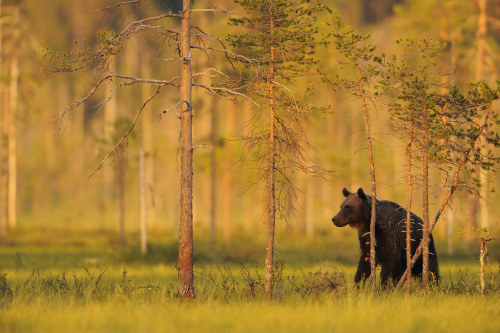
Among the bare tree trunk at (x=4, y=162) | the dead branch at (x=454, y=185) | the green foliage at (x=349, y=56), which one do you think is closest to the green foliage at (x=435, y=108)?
the dead branch at (x=454, y=185)

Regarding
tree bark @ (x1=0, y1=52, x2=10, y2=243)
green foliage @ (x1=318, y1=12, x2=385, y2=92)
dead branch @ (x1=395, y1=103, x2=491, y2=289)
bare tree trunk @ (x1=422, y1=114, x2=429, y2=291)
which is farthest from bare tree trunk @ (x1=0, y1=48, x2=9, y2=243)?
bare tree trunk @ (x1=422, y1=114, x2=429, y2=291)

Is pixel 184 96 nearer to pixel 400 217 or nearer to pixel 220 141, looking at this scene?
pixel 400 217

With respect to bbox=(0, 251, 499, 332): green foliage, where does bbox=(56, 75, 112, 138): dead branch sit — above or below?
above

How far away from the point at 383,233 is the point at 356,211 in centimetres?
76

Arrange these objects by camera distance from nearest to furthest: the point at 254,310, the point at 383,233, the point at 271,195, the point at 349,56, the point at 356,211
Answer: the point at 254,310 → the point at 271,195 → the point at 349,56 → the point at 383,233 → the point at 356,211

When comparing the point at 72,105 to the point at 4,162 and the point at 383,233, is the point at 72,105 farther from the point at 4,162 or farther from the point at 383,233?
the point at 4,162

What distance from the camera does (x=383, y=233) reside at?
15.9 meters

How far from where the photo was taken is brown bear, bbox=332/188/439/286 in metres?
15.8

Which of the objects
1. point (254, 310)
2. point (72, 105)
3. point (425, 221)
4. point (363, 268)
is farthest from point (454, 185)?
point (72, 105)

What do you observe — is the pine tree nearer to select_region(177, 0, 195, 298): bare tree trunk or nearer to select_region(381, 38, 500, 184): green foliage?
select_region(177, 0, 195, 298): bare tree trunk

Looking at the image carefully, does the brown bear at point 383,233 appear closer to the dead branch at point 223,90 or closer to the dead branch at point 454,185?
the dead branch at point 454,185

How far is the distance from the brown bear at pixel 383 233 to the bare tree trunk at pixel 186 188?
3.55 meters

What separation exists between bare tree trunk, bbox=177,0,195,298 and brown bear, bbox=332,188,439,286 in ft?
11.7

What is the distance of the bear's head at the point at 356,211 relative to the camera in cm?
1592
